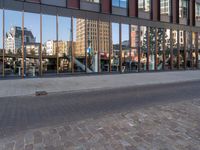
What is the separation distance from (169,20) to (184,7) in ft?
11.5

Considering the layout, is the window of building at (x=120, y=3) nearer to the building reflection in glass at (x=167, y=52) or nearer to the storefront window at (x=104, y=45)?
the storefront window at (x=104, y=45)

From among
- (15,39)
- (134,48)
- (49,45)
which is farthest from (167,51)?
(15,39)

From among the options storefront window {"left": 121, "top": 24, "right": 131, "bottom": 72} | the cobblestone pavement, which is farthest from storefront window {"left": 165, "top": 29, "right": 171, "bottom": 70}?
the cobblestone pavement

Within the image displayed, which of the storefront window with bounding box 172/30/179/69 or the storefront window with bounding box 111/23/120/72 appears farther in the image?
the storefront window with bounding box 172/30/179/69

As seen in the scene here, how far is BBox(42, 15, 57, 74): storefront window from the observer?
65.9 ft

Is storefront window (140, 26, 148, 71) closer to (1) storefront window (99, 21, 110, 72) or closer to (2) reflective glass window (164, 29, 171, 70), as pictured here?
(2) reflective glass window (164, 29, 171, 70)

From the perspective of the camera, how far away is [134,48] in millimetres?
25484

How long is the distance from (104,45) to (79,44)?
2851 mm

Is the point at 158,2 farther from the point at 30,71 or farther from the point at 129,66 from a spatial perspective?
the point at 30,71

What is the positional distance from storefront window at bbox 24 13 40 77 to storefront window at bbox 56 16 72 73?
194 centimetres

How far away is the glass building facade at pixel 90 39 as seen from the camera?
19052mm

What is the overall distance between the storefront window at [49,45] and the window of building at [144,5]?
10.4 m

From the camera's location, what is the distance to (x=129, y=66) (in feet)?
82.2

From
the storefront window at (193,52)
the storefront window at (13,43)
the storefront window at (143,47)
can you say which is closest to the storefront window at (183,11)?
the storefront window at (193,52)
